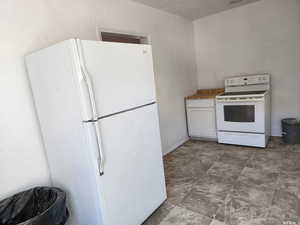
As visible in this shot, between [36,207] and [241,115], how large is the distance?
3.04m

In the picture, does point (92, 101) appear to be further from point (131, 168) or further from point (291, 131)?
point (291, 131)

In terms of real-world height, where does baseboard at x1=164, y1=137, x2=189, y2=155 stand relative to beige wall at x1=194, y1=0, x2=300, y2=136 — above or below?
below

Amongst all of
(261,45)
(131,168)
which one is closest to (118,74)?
(131,168)

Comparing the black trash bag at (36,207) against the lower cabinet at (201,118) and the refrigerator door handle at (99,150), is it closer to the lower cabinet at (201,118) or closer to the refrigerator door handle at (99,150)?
the refrigerator door handle at (99,150)

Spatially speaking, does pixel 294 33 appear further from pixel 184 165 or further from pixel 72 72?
pixel 72 72

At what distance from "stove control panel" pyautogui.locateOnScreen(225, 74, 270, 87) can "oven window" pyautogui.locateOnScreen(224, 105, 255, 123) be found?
638 mm

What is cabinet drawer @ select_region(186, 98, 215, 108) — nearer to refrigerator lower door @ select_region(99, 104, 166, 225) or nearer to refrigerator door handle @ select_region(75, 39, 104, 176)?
refrigerator lower door @ select_region(99, 104, 166, 225)

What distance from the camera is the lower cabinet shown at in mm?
3660

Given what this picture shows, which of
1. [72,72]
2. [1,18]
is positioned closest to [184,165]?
[72,72]

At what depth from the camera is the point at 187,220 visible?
1859 millimetres

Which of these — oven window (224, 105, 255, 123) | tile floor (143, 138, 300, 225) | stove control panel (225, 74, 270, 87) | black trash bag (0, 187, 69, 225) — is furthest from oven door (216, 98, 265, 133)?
black trash bag (0, 187, 69, 225)

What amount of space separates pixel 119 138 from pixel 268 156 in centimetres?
248

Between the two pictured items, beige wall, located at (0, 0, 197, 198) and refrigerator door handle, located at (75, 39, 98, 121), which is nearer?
refrigerator door handle, located at (75, 39, 98, 121)

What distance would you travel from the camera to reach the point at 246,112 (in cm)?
322
